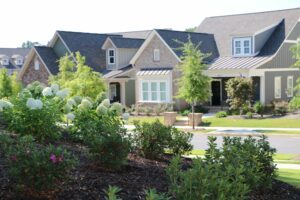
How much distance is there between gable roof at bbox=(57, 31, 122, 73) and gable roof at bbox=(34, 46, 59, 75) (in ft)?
6.41

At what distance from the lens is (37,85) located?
11195mm

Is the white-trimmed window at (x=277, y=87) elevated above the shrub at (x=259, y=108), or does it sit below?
above

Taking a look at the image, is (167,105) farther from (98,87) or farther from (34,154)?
(34,154)

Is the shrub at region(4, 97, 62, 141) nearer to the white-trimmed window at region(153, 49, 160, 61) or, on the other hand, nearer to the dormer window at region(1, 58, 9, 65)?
the white-trimmed window at region(153, 49, 160, 61)

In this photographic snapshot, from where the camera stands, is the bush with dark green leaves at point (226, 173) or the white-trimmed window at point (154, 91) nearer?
the bush with dark green leaves at point (226, 173)

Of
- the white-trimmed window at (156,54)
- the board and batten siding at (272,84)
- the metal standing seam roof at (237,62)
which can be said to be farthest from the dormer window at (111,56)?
the board and batten siding at (272,84)

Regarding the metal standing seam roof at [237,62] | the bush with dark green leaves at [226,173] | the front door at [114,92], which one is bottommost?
the bush with dark green leaves at [226,173]

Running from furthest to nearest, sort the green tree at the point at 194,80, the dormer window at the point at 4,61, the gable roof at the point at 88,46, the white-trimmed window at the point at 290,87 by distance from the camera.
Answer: the dormer window at the point at 4,61, the gable roof at the point at 88,46, the white-trimmed window at the point at 290,87, the green tree at the point at 194,80

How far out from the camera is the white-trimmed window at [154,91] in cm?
3641

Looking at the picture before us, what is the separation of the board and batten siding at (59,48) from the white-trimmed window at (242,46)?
1527 cm

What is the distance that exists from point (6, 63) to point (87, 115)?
65085mm

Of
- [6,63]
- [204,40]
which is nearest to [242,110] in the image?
[204,40]

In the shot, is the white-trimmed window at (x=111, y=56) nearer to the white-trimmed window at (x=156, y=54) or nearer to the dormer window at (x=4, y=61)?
the white-trimmed window at (x=156, y=54)

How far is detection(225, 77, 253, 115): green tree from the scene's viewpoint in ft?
101
